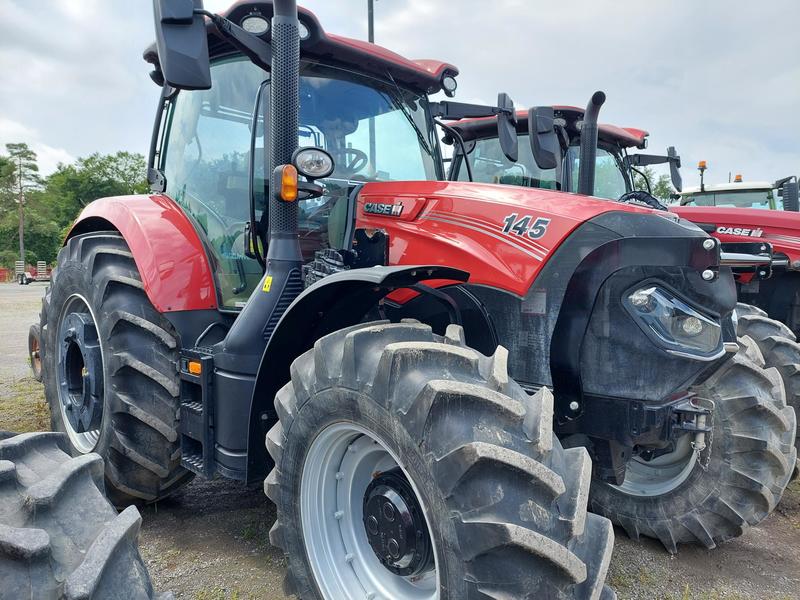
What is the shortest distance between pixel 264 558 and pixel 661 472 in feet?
6.83

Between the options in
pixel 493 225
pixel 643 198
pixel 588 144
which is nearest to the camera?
pixel 493 225

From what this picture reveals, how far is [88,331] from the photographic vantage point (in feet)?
10.5

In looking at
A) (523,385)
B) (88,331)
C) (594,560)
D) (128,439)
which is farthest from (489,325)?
(88,331)

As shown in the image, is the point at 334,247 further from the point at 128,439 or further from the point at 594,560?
the point at 594,560

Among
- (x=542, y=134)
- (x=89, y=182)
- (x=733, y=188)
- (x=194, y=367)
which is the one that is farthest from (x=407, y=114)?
(x=89, y=182)

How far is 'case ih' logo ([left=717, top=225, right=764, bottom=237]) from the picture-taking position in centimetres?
491

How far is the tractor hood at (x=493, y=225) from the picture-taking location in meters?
2.14

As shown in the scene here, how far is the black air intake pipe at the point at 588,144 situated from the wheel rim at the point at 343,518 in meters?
2.12

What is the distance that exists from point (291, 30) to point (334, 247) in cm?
95

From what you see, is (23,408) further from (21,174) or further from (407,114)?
(21,174)

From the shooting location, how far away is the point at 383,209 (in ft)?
8.80

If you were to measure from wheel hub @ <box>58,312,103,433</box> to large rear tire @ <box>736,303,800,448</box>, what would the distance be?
3.74 meters

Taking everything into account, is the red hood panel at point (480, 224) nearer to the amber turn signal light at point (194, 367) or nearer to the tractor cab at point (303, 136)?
the tractor cab at point (303, 136)

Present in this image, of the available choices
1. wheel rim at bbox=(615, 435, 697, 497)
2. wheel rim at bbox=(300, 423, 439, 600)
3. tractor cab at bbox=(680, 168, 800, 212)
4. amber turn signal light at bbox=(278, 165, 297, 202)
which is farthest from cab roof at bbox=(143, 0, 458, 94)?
tractor cab at bbox=(680, 168, 800, 212)
